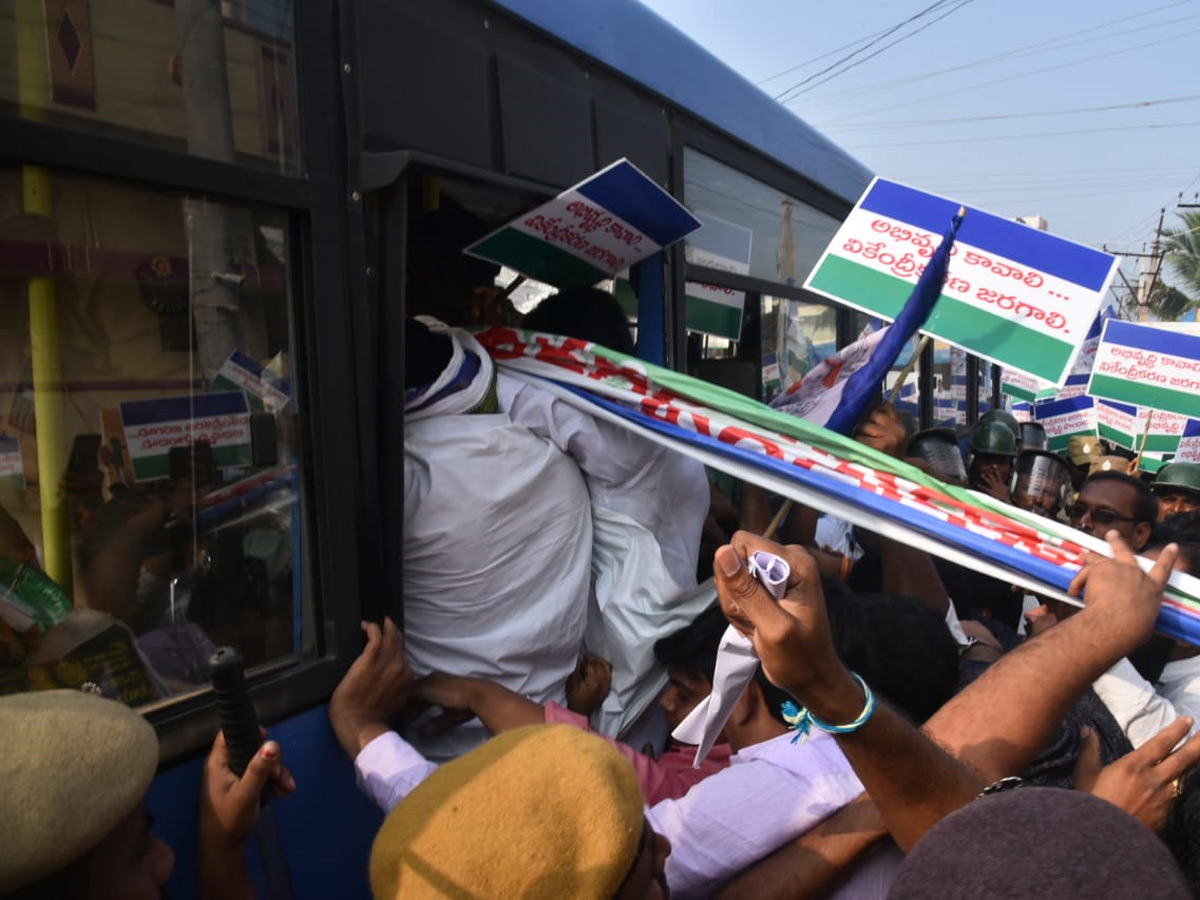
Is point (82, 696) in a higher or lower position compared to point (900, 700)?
higher

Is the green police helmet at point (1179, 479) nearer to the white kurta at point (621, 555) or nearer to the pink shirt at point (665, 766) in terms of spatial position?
the white kurta at point (621, 555)

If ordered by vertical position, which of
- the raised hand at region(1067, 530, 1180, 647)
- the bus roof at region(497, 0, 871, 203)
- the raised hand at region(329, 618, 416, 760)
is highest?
the bus roof at region(497, 0, 871, 203)

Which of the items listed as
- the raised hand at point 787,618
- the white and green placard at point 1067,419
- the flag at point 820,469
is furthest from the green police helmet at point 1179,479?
the raised hand at point 787,618

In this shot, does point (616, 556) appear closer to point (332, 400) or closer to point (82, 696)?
point (332, 400)

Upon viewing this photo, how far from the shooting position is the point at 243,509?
1570 millimetres

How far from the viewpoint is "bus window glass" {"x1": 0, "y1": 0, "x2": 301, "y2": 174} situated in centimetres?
124

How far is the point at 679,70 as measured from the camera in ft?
8.95

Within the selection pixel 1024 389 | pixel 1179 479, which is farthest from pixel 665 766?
pixel 1024 389

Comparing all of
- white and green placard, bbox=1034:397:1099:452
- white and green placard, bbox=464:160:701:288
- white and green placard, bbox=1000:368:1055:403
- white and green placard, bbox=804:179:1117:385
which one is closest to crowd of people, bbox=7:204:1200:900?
white and green placard, bbox=464:160:701:288

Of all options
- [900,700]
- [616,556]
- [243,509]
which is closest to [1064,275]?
[900,700]

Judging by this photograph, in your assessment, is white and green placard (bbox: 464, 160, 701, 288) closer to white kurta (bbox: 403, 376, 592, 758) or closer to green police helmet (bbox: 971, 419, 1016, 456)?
white kurta (bbox: 403, 376, 592, 758)

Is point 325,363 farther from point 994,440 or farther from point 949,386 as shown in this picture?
point 949,386

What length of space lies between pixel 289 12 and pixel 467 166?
1.42ft

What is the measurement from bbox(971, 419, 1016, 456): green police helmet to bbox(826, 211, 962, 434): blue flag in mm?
2948
